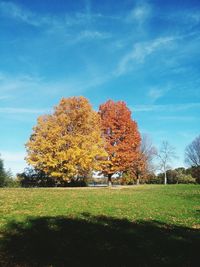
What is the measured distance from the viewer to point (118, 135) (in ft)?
180

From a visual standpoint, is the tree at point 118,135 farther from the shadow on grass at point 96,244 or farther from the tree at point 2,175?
the shadow on grass at point 96,244

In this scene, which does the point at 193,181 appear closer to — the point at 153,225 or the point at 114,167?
the point at 114,167

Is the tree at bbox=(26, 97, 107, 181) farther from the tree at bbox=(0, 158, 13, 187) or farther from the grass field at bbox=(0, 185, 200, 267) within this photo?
the grass field at bbox=(0, 185, 200, 267)

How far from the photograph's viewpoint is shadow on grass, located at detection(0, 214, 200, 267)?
26.3ft

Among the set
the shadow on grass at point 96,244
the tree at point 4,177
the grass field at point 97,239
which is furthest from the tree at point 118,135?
the shadow on grass at point 96,244

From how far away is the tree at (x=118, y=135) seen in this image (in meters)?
53.7

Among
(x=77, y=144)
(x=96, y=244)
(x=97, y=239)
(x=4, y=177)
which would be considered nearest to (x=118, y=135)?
(x=77, y=144)

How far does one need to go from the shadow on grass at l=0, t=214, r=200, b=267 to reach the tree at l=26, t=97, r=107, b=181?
102ft

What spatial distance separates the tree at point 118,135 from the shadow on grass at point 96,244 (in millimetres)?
39806

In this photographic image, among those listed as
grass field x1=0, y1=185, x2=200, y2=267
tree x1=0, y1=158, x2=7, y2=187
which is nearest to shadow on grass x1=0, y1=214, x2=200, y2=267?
grass field x1=0, y1=185, x2=200, y2=267

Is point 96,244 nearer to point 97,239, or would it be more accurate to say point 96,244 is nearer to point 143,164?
point 97,239

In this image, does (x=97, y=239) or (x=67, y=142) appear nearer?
(x=97, y=239)

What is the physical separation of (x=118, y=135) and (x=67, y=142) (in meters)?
12.0

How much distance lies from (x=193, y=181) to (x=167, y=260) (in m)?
76.6
